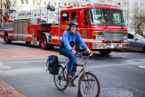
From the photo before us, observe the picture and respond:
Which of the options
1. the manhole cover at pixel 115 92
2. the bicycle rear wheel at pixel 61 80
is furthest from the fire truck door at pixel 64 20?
the manhole cover at pixel 115 92

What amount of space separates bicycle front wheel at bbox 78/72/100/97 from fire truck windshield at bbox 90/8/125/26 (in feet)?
34.0

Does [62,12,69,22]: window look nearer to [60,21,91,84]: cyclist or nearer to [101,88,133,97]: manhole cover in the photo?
[101,88,133,97]: manhole cover

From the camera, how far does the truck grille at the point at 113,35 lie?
1792 centimetres

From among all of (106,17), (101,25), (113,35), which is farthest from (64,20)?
(113,35)

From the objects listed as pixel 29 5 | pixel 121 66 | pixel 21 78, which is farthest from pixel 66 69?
pixel 29 5

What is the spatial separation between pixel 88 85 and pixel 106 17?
11.1m

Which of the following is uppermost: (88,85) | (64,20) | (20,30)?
(64,20)

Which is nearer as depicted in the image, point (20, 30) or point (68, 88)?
point (68, 88)

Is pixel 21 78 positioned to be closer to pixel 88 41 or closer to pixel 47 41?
pixel 88 41

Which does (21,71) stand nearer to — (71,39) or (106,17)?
(71,39)

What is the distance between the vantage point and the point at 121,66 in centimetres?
1421

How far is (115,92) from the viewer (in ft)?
28.5

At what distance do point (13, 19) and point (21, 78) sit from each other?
19504 millimetres

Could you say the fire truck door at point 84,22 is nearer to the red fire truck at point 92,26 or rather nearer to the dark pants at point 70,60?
the red fire truck at point 92,26
